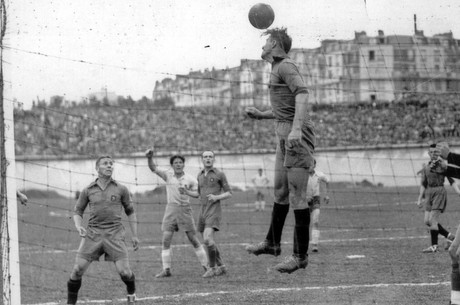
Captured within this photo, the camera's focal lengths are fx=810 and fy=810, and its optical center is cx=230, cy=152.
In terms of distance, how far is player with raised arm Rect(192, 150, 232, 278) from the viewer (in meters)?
14.4

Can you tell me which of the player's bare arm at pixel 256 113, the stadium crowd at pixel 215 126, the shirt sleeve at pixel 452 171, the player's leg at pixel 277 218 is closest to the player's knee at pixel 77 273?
the player's leg at pixel 277 218

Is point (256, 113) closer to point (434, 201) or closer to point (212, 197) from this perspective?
point (212, 197)

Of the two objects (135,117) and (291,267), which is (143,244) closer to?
(291,267)

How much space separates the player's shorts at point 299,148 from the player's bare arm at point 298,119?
26 centimetres

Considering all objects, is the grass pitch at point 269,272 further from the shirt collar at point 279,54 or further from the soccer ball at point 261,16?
the soccer ball at point 261,16

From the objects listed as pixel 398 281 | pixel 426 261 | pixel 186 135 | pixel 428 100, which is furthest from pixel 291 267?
pixel 186 135

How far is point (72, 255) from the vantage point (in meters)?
18.9

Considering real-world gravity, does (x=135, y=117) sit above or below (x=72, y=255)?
above

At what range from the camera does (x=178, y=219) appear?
1516cm

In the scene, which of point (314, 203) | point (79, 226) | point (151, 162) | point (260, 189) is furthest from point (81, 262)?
point (260, 189)

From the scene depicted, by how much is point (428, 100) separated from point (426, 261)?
16368mm

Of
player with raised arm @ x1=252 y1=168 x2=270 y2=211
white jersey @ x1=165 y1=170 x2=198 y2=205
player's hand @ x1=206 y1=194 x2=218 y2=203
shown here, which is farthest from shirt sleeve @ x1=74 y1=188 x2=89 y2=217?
player with raised arm @ x1=252 y1=168 x2=270 y2=211

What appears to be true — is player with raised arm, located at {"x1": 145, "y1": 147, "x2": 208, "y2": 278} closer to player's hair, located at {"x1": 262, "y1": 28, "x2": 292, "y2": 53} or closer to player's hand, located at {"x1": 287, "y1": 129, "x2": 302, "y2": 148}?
player's hair, located at {"x1": 262, "y1": 28, "x2": 292, "y2": 53}

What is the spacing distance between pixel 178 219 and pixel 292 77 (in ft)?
24.0
